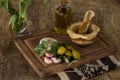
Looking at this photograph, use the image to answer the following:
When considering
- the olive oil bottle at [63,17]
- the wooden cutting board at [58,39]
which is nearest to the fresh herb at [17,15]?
the wooden cutting board at [58,39]

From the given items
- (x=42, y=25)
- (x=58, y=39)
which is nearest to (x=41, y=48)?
(x=58, y=39)

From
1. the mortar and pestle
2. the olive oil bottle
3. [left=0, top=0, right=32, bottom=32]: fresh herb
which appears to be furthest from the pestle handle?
[left=0, top=0, right=32, bottom=32]: fresh herb

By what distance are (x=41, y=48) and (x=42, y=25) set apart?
12.1 inches

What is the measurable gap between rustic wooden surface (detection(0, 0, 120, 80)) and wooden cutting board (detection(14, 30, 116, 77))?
0.03 metres

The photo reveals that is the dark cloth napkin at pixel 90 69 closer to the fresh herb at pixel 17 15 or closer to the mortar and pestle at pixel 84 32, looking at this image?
the mortar and pestle at pixel 84 32

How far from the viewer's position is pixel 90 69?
138 cm

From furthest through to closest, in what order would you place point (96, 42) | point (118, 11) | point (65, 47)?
point (118, 11) → point (96, 42) → point (65, 47)

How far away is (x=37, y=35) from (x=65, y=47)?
0.80 ft

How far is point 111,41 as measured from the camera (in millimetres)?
1577

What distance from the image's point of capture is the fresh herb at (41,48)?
139cm

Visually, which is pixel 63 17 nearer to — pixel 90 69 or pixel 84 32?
pixel 84 32

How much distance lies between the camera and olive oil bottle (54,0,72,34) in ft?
5.14

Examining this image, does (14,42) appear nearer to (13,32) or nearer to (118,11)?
(13,32)

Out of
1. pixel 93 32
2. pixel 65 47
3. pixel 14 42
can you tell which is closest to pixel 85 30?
pixel 93 32
